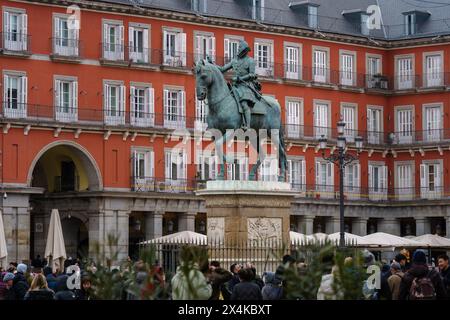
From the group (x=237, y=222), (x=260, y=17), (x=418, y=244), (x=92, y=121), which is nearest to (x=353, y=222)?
(x=260, y=17)

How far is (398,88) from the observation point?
88.9m

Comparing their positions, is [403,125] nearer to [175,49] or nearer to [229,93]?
[175,49]

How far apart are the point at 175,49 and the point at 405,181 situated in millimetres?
18641

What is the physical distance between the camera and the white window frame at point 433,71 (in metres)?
86.7

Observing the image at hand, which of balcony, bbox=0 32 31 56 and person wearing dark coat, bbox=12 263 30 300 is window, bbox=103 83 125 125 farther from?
person wearing dark coat, bbox=12 263 30 300

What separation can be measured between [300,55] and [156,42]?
11.0m

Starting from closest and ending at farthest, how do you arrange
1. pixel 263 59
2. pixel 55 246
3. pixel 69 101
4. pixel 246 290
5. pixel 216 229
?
pixel 246 290 → pixel 216 229 → pixel 55 246 → pixel 69 101 → pixel 263 59

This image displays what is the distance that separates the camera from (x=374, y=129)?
88.6 meters

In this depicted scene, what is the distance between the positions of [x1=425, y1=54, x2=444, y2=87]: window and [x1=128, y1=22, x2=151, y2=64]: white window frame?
19.6 metres

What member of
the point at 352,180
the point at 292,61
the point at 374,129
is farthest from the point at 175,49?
the point at 374,129

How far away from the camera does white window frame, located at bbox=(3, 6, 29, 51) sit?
2761 inches

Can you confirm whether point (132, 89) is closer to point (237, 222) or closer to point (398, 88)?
point (398, 88)

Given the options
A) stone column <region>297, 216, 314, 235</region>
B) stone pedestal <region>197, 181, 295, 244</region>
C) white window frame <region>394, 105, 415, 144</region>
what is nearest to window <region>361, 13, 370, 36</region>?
white window frame <region>394, 105, 415, 144</region>

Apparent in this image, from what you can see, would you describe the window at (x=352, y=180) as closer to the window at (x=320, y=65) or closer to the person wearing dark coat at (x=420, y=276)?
the window at (x=320, y=65)
